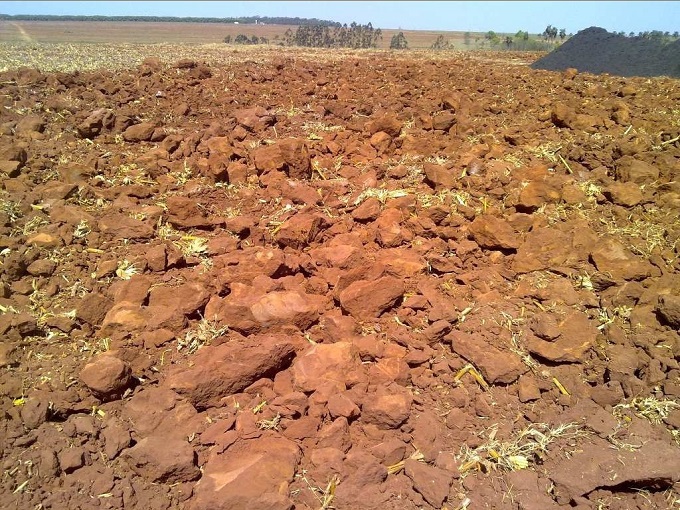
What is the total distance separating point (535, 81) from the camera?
27.9 ft

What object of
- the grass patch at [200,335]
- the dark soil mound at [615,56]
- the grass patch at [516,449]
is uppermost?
the dark soil mound at [615,56]

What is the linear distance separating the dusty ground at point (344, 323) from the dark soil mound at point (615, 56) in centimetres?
864

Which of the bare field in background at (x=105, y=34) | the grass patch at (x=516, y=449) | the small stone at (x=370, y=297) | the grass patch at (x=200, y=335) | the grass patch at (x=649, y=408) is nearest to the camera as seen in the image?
the grass patch at (x=516, y=449)

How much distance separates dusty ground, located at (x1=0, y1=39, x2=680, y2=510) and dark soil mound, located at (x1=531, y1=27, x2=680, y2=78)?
28.4ft

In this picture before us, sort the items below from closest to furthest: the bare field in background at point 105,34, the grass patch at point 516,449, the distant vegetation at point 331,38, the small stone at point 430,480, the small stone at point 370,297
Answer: the small stone at point 430,480, the grass patch at point 516,449, the small stone at point 370,297, the bare field in background at point 105,34, the distant vegetation at point 331,38

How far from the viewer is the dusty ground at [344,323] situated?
7.30 ft

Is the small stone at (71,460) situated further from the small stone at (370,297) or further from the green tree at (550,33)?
the green tree at (550,33)

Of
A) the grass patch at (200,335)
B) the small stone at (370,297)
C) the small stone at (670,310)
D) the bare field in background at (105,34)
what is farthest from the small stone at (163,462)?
the bare field in background at (105,34)

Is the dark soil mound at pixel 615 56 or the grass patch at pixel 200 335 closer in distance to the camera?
the grass patch at pixel 200 335

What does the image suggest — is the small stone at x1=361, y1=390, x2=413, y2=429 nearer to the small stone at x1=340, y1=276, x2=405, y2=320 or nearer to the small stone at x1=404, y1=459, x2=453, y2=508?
the small stone at x1=404, y1=459, x2=453, y2=508

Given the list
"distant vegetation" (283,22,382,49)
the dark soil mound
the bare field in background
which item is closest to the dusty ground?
the dark soil mound

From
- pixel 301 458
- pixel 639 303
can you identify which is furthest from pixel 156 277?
pixel 639 303

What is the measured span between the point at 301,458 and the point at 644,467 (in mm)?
1672

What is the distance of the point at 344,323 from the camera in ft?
9.64
